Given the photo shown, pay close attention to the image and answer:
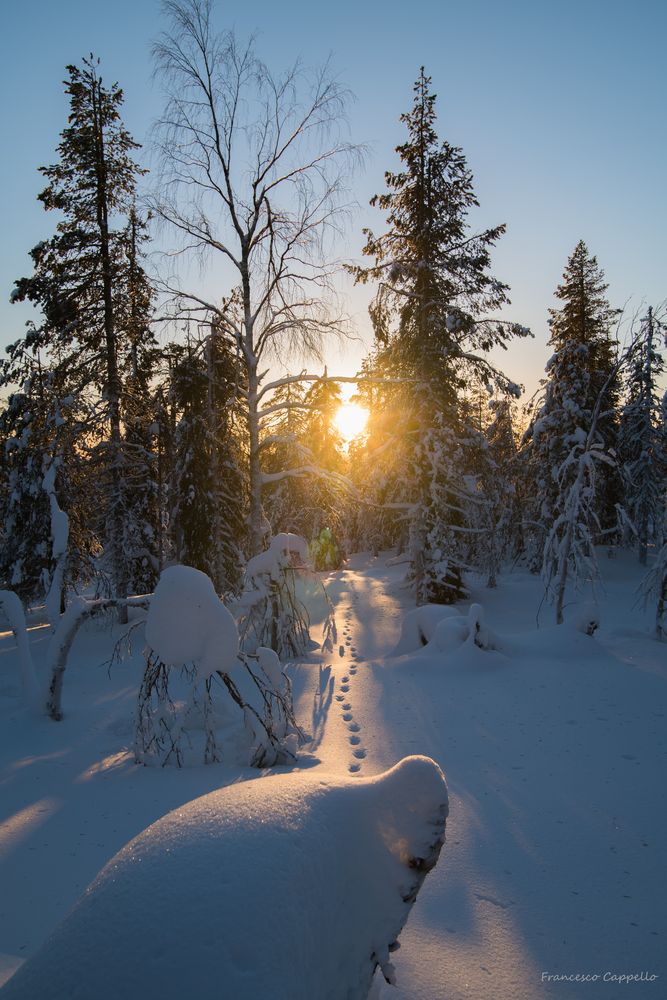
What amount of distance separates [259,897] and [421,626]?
30.2 ft

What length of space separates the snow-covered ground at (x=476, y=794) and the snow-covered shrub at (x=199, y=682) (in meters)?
0.29

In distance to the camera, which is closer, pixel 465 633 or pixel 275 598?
pixel 465 633

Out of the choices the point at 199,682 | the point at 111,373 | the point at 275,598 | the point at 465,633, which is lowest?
the point at 465,633

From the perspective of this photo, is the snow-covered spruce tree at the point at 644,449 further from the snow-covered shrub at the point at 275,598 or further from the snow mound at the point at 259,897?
the snow mound at the point at 259,897

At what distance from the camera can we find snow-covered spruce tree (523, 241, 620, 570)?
20.8 meters

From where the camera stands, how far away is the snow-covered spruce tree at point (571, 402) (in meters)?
20.8

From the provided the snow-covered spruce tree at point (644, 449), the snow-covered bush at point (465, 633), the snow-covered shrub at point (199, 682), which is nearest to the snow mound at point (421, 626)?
the snow-covered bush at point (465, 633)

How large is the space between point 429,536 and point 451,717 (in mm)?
9415

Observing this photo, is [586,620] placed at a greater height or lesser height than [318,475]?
lesser

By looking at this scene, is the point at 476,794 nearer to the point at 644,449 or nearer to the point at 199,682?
the point at 199,682

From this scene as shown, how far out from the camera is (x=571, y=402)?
20.5 meters

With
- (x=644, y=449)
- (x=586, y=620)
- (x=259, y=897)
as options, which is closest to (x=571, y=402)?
(x=644, y=449)

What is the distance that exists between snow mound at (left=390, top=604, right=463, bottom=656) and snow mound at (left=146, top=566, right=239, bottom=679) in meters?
5.72

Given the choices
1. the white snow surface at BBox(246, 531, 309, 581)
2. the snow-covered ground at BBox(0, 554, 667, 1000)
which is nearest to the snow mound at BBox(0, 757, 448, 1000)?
the snow-covered ground at BBox(0, 554, 667, 1000)
